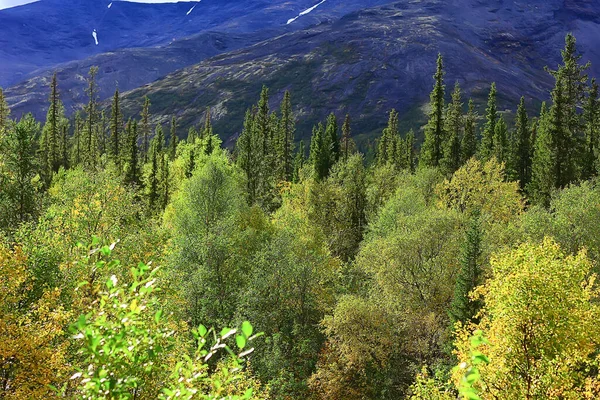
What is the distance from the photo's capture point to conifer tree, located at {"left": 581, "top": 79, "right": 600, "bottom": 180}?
209 ft

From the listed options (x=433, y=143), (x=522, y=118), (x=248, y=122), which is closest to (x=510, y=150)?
(x=522, y=118)

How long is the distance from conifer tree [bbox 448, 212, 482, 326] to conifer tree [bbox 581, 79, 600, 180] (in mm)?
42784

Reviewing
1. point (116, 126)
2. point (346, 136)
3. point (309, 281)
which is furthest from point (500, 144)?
point (116, 126)

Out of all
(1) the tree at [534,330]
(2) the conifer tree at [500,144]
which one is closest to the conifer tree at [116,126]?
(2) the conifer tree at [500,144]

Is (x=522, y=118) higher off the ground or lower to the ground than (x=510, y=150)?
higher

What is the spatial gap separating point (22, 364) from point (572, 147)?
5831cm

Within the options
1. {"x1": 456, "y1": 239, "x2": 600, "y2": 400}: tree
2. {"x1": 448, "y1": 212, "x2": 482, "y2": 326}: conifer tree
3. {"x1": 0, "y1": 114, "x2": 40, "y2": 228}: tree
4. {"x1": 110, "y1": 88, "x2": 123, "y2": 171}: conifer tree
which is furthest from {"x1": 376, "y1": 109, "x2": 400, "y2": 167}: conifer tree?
{"x1": 456, "y1": 239, "x2": 600, "y2": 400}: tree

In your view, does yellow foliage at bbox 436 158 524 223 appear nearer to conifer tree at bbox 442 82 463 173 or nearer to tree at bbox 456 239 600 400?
conifer tree at bbox 442 82 463 173

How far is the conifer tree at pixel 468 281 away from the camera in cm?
3034

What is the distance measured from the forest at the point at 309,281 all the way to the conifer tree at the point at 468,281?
0.15m

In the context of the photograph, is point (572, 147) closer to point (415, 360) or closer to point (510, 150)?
point (510, 150)

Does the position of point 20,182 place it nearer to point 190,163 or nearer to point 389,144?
point 190,163

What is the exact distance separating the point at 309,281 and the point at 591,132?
194ft

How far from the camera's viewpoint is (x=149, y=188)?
70.9m
